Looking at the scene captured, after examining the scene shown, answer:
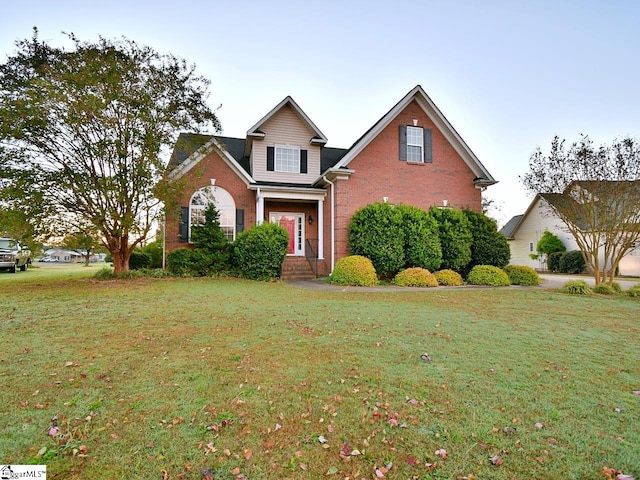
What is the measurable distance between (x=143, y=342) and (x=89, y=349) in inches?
24.2

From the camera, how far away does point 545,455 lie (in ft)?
7.60

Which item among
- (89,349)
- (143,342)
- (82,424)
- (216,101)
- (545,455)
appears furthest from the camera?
(216,101)

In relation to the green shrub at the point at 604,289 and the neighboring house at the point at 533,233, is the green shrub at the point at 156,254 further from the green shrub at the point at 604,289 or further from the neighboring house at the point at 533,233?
the neighboring house at the point at 533,233

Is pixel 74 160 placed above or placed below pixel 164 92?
below

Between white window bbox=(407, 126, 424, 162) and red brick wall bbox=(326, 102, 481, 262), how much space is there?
0.29 m

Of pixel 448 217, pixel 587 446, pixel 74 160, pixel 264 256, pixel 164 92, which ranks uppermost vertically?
pixel 164 92

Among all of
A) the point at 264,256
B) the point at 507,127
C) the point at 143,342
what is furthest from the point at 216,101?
the point at 507,127

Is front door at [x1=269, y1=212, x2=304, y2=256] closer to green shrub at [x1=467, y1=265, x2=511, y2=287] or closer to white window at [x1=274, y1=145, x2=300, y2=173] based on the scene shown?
white window at [x1=274, y1=145, x2=300, y2=173]

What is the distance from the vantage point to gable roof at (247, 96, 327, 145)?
15742 mm

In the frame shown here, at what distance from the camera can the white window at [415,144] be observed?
613 inches

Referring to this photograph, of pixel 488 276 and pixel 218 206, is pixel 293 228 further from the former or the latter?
pixel 488 276

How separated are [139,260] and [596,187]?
1898cm

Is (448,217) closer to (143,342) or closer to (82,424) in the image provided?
(143,342)

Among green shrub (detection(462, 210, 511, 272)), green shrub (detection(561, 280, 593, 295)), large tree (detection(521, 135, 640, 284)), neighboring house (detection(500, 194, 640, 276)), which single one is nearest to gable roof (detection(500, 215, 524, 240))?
neighboring house (detection(500, 194, 640, 276))
